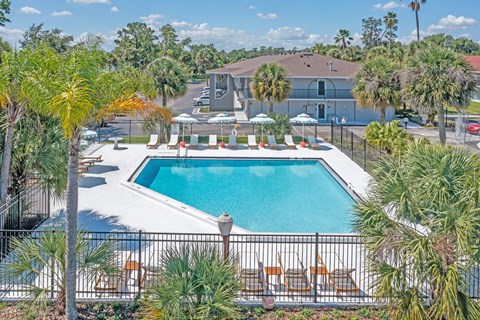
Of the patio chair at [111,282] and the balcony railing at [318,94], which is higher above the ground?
the balcony railing at [318,94]

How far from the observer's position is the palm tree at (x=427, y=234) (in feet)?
25.7

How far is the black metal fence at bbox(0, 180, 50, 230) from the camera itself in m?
13.6

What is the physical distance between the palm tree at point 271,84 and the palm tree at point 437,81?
13.1m

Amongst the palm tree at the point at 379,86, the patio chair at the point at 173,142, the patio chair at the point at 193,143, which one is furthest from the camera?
the palm tree at the point at 379,86

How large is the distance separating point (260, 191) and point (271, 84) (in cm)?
1729

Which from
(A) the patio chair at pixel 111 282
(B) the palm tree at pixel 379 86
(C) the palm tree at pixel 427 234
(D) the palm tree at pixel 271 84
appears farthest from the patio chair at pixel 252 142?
(C) the palm tree at pixel 427 234

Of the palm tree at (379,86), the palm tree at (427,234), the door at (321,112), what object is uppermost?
the palm tree at (379,86)

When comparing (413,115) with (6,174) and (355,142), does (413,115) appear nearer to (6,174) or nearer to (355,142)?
(355,142)

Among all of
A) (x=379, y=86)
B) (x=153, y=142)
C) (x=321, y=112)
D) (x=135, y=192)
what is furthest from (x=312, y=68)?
(x=135, y=192)

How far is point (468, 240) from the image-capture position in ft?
26.0

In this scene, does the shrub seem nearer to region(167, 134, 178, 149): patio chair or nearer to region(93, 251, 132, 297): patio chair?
region(93, 251, 132, 297): patio chair

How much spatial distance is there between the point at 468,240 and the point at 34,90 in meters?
8.14

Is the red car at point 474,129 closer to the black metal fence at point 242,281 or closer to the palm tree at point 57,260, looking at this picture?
the black metal fence at point 242,281

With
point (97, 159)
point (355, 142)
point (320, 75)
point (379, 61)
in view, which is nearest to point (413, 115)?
point (320, 75)
